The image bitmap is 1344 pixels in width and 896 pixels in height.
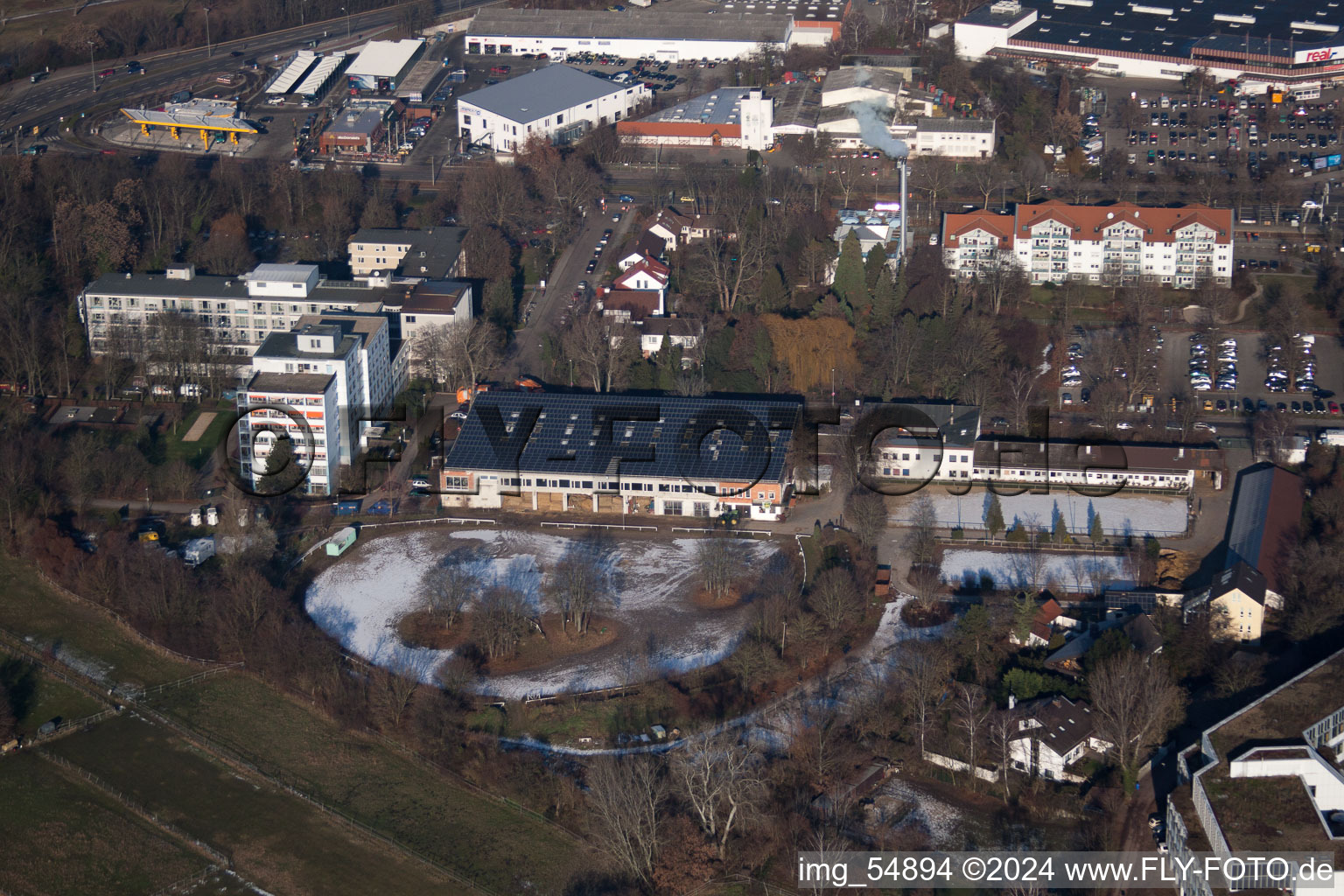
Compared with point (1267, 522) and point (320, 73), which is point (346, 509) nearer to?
point (1267, 522)

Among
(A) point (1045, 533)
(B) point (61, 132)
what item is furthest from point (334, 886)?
(B) point (61, 132)

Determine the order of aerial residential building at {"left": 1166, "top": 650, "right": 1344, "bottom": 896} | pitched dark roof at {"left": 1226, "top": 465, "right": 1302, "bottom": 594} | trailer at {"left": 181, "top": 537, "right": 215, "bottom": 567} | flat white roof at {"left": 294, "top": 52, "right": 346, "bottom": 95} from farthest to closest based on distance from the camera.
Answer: flat white roof at {"left": 294, "top": 52, "right": 346, "bottom": 95} → trailer at {"left": 181, "top": 537, "right": 215, "bottom": 567} → pitched dark roof at {"left": 1226, "top": 465, "right": 1302, "bottom": 594} → aerial residential building at {"left": 1166, "top": 650, "right": 1344, "bottom": 896}

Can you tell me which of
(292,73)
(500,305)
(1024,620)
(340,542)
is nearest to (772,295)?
(500,305)

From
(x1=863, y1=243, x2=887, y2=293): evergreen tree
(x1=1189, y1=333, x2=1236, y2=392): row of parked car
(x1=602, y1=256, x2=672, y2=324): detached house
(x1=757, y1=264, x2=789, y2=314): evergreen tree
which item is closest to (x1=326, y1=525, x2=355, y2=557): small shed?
(x1=602, y1=256, x2=672, y2=324): detached house

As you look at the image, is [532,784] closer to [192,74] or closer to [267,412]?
[267,412]

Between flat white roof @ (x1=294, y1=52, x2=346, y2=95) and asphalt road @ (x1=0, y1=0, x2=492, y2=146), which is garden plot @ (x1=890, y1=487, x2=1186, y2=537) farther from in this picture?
asphalt road @ (x1=0, y1=0, x2=492, y2=146)

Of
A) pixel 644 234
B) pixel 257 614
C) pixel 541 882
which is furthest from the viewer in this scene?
pixel 644 234
